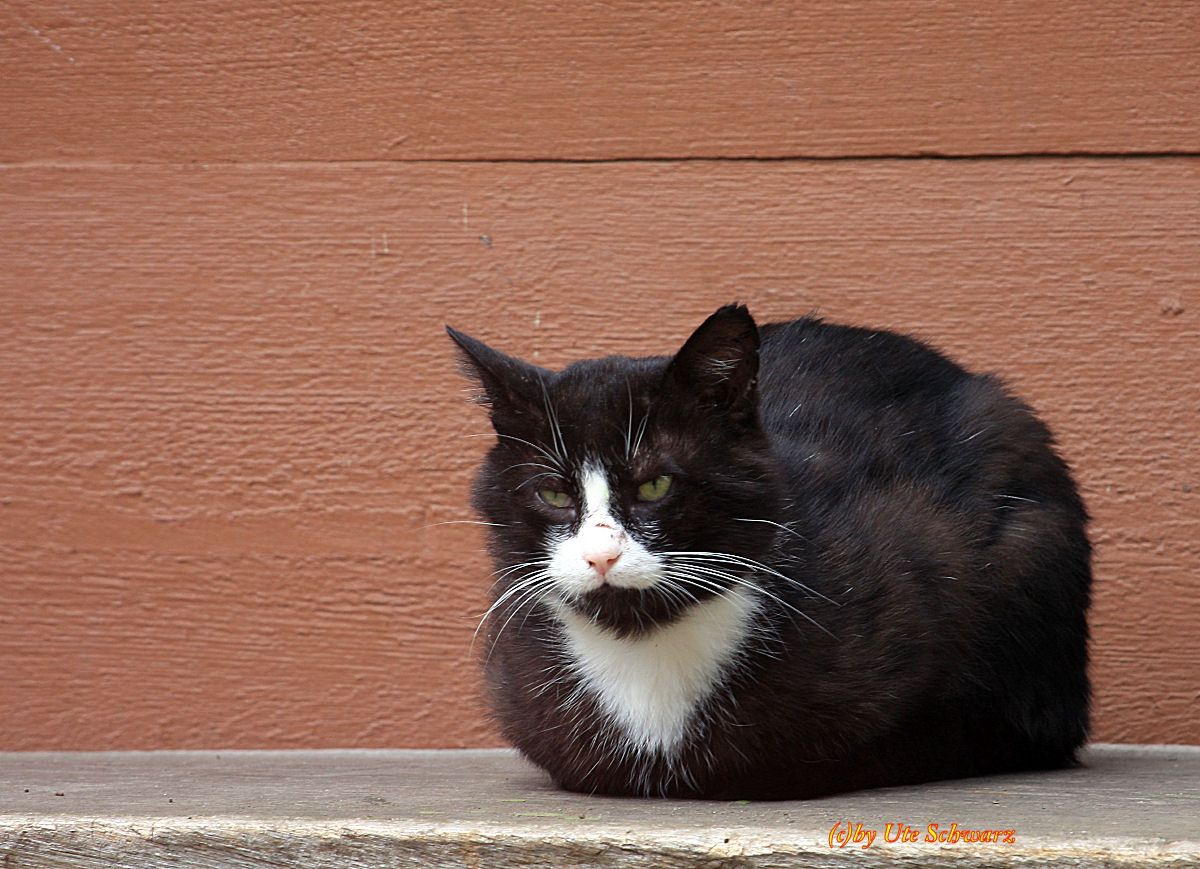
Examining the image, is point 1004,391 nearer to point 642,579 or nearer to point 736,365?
point 736,365

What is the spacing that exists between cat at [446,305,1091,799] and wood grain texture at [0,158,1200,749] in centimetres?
48

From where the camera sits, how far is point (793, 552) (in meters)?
1.77

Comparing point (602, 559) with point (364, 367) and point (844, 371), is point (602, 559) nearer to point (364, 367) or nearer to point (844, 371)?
point (844, 371)

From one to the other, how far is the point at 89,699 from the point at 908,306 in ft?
5.05

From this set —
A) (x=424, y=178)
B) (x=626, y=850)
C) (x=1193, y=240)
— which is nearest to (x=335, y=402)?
(x=424, y=178)

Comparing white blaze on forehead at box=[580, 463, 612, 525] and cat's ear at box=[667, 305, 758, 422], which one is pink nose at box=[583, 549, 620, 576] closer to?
white blaze on forehead at box=[580, 463, 612, 525]

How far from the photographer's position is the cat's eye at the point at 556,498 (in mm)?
1686

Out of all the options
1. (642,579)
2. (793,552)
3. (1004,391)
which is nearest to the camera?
(642,579)

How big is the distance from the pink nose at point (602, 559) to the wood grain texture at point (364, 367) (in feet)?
2.98

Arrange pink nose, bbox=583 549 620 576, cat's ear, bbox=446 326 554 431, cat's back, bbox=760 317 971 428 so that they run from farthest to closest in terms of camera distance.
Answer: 1. cat's back, bbox=760 317 971 428
2. cat's ear, bbox=446 326 554 431
3. pink nose, bbox=583 549 620 576

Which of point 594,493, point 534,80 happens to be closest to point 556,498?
point 594,493

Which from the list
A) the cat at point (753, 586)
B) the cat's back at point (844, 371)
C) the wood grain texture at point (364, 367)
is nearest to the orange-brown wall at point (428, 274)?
the wood grain texture at point (364, 367)

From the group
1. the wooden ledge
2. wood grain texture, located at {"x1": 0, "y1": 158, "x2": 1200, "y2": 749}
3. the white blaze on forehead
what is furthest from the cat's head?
wood grain texture, located at {"x1": 0, "y1": 158, "x2": 1200, "y2": 749}

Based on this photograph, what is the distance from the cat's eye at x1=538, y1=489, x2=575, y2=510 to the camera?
5.53ft
